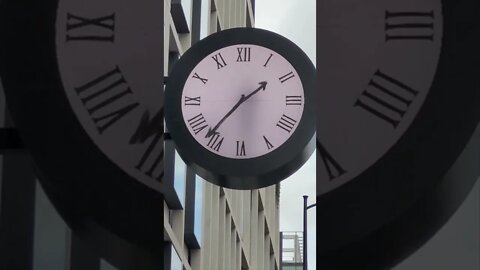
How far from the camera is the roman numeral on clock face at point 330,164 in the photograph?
10.2 m

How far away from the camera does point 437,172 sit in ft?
33.3

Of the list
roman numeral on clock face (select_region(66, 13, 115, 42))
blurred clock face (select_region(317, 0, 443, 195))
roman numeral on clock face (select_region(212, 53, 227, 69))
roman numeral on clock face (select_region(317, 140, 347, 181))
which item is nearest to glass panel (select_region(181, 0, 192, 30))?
roman numeral on clock face (select_region(212, 53, 227, 69))

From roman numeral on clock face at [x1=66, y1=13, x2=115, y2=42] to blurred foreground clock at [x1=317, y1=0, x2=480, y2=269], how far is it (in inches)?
74.9

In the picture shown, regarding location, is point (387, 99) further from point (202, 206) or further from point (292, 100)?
point (202, 206)

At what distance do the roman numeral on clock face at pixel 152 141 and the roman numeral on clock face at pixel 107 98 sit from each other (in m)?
0.20

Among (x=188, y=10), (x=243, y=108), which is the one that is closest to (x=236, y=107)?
(x=243, y=108)

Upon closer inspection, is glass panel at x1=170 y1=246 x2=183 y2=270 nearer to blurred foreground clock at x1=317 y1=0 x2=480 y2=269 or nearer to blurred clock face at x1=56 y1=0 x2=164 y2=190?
blurred clock face at x1=56 y1=0 x2=164 y2=190

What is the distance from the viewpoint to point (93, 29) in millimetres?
10750

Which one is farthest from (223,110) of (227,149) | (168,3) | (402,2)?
(168,3)

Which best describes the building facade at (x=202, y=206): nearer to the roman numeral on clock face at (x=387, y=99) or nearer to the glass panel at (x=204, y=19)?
the glass panel at (x=204, y=19)

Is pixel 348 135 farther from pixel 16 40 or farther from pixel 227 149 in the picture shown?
pixel 16 40

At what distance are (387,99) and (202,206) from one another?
59.2ft

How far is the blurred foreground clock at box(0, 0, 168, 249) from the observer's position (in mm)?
10320

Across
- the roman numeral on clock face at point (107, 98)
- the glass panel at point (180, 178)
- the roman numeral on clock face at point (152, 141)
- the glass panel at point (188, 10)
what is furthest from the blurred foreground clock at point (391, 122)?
the glass panel at point (188, 10)
